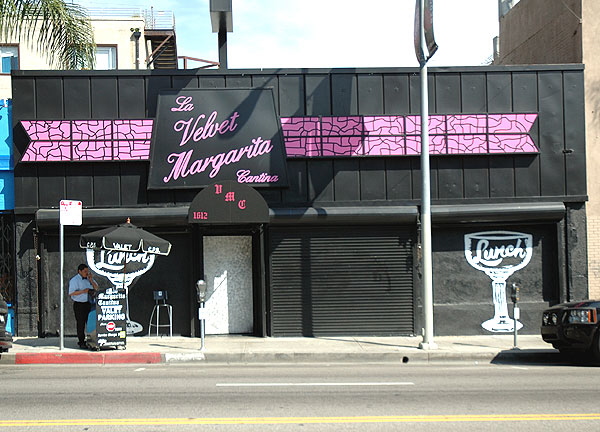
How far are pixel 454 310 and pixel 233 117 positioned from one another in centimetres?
651

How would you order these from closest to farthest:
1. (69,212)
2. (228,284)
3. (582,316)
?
1. (582,316)
2. (69,212)
3. (228,284)

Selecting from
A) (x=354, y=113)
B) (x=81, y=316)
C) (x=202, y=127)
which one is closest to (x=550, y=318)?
(x=354, y=113)

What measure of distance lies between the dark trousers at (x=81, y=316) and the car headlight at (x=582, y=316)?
9.21 m

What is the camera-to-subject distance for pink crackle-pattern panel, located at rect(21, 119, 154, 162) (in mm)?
16578

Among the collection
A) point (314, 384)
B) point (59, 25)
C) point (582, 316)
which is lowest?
point (314, 384)

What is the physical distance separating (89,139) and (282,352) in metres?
6.45

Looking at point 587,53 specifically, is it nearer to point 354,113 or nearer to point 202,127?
point 354,113

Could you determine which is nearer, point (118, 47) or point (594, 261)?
point (594, 261)

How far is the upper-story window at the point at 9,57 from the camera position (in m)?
30.1

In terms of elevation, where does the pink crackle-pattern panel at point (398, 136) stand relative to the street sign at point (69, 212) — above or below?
above

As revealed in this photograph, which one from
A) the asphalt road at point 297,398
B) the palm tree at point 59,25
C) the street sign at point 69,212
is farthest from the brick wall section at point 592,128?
the palm tree at point 59,25

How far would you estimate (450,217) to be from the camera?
16.6 m

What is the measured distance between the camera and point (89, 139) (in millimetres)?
16625

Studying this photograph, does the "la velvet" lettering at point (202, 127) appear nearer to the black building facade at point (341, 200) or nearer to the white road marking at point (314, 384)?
the black building facade at point (341, 200)
